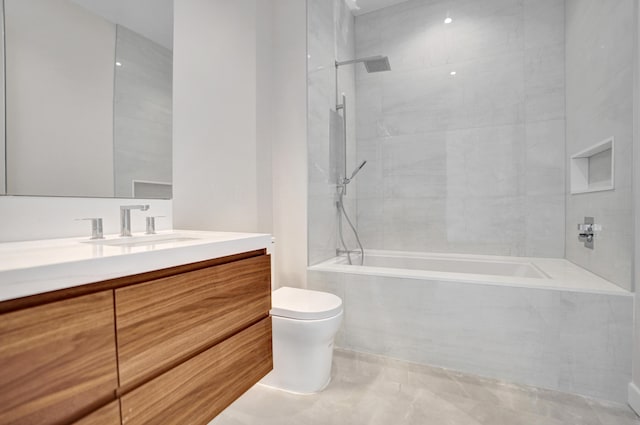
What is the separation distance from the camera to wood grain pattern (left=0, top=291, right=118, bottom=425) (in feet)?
1.96

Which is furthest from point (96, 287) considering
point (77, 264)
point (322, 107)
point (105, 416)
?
point (322, 107)

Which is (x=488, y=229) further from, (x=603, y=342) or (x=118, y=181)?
(x=118, y=181)

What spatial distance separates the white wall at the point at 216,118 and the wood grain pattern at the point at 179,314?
0.85 metres

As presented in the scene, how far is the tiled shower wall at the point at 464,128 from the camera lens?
2.48 metres

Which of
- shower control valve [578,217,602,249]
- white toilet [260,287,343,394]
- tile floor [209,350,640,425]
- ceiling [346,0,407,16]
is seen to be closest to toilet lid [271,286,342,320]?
white toilet [260,287,343,394]

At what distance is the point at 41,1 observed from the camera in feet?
3.97

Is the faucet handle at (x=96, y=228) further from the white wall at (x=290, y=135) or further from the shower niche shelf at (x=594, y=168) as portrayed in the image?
the shower niche shelf at (x=594, y=168)

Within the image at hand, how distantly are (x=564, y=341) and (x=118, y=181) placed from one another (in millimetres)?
2324

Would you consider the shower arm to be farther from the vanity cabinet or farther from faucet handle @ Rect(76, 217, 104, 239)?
faucet handle @ Rect(76, 217, 104, 239)

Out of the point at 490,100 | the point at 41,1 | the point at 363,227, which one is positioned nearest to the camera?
the point at 41,1

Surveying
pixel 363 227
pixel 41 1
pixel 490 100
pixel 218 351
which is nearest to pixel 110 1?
pixel 41 1

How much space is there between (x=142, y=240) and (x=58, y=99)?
0.64 meters

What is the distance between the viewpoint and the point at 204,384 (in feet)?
3.28

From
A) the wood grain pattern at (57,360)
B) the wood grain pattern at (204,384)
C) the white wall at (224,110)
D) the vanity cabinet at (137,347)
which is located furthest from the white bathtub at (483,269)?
the wood grain pattern at (57,360)
